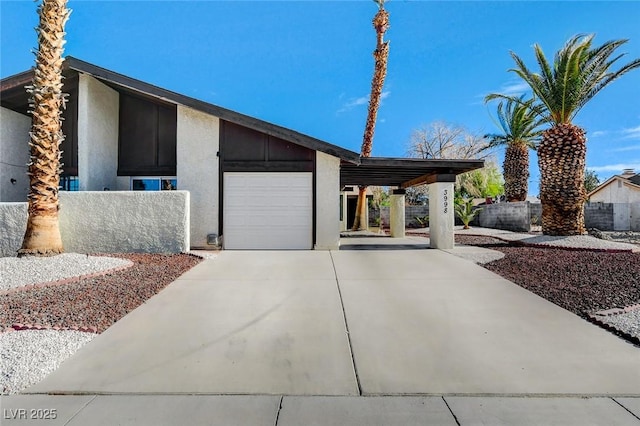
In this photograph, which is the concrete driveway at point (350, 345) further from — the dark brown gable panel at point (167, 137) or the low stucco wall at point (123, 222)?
the dark brown gable panel at point (167, 137)

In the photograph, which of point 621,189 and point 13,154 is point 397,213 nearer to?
point 13,154

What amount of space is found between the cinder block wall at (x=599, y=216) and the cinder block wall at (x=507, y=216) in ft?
16.2

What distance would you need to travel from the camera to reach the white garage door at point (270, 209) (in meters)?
11.0

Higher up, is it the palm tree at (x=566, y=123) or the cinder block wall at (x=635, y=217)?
the palm tree at (x=566, y=123)

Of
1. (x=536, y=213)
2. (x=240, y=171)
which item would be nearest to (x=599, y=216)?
(x=536, y=213)

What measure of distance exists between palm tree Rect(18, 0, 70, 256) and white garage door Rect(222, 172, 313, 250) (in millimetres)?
4373

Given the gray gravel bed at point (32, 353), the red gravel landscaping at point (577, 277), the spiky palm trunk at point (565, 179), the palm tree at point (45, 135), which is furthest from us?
the spiky palm trunk at point (565, 179)

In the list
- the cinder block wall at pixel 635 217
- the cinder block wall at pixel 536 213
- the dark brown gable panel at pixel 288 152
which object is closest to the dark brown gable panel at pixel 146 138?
the dark brown gable panel at pixel 288 152

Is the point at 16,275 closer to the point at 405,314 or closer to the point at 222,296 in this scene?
the point at 222,296

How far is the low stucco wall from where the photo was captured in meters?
9.81

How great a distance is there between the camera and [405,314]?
16.2 ft

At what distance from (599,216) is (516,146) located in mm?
6484

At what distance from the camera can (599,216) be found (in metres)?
→ 21.6

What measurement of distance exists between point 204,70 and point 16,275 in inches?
823
